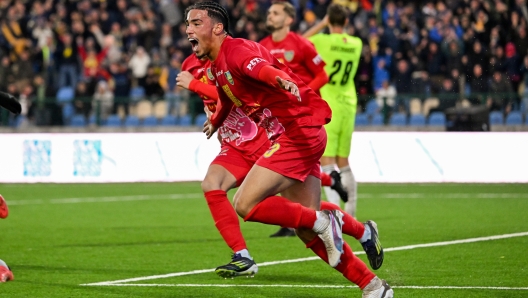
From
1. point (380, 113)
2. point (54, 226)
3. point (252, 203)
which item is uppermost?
point (252, 203)

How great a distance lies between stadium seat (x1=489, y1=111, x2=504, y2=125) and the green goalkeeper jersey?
281 inches

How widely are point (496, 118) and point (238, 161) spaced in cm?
1115

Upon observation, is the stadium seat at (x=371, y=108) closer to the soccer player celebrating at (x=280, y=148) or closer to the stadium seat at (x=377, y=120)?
the stadium seat at (x=377, y=120)

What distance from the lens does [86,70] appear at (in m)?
22.4

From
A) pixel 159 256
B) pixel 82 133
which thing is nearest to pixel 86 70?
pixel 82 133

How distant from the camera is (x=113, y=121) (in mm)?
20328

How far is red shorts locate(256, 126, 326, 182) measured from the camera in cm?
615

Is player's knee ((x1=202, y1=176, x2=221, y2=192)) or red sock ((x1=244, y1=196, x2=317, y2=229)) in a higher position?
red sock ((x1=244, y1=196, x2=317, y2=229))

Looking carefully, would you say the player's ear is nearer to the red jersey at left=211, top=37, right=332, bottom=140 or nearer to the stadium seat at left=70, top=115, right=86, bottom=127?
the red jersey at left=211, top=37, right=332, bottom=140

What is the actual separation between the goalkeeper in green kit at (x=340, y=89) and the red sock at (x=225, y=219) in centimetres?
383

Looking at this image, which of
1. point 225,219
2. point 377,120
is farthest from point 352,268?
point 377,120

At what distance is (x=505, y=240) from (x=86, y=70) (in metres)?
14.2

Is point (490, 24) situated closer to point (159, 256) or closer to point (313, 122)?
point (159, 256)

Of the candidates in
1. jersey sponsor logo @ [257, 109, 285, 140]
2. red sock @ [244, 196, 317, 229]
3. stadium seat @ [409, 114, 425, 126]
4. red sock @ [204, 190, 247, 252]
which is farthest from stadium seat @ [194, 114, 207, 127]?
red sock @ [244, 196, 317, 229]
